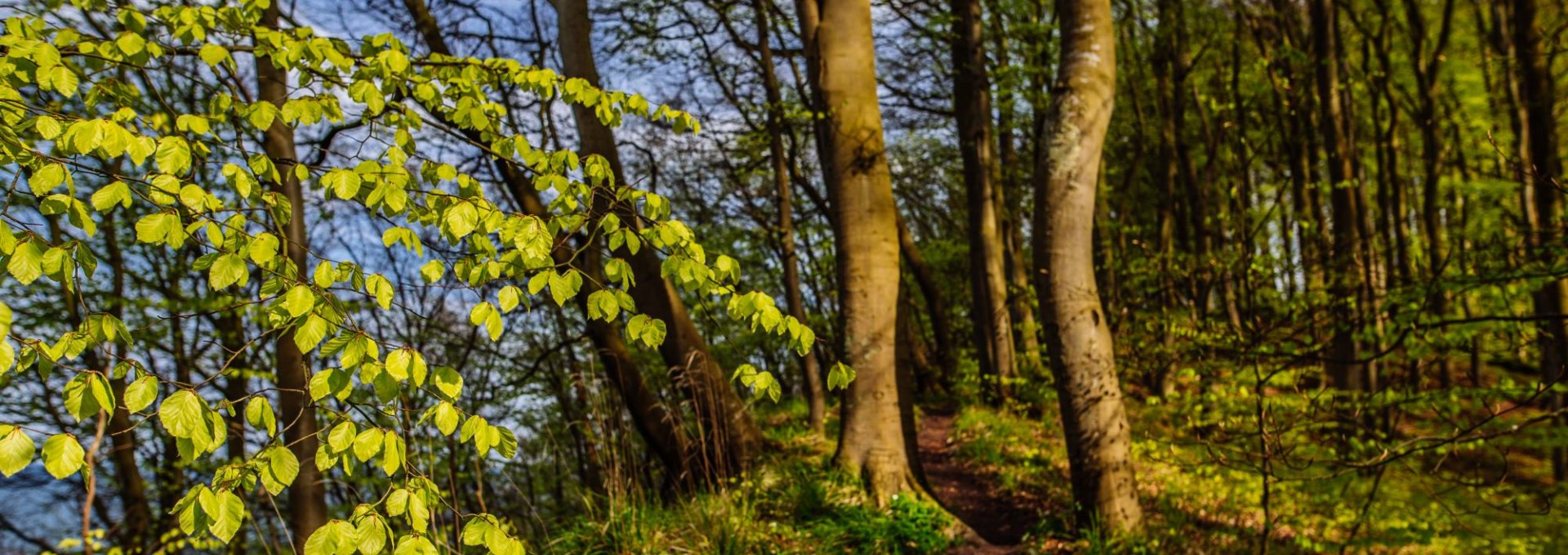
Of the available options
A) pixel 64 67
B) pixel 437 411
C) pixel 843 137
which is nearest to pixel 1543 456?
pixel 843 137

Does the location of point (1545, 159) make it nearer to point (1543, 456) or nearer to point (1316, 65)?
point (1316, 65)

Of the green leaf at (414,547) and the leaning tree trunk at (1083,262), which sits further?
the leaning tree trunk at (1083,262)

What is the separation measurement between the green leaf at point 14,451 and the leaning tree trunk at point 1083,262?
15.0 feet

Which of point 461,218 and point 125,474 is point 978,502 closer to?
point 461,218

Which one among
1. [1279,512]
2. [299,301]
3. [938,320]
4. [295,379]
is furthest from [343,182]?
[938,320]

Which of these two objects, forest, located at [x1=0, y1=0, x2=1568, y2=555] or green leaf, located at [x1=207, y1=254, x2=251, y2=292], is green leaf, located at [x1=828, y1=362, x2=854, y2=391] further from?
green leaf, located at [x1=207, y1=254, x2=251, y2=292]

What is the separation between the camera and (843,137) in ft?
17.6

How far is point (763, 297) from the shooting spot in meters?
2.22

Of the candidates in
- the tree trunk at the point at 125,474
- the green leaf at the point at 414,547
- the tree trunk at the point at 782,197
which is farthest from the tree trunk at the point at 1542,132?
the tree trunk at the point at 125,474

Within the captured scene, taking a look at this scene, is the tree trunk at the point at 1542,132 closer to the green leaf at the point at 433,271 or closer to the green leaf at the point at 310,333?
the green leaf at the point at 433,271

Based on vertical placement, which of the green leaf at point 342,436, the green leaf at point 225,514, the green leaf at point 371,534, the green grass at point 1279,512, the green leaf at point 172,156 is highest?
the green leaf at point 172,156

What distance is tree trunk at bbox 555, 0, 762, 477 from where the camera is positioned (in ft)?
19.7

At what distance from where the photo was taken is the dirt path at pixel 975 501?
215 inches

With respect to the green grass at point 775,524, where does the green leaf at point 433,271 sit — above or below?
above
